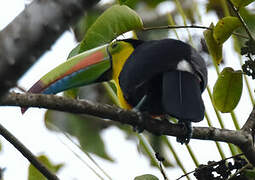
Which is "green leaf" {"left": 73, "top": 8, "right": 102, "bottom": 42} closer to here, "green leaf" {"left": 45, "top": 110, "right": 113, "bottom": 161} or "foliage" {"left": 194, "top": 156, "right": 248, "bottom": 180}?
"green leaf" {"left": 45, "top": 110, "right": 113, "bottom": 161}

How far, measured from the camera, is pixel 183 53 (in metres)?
2.22

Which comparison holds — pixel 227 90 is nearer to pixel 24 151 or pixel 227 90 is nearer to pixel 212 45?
pixel 212 45

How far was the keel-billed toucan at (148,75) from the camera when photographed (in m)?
2.07

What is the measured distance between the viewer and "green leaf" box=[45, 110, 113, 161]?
3.37 m

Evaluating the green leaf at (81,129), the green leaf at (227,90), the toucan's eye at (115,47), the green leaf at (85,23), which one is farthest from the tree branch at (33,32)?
the green leaf at (81,129)

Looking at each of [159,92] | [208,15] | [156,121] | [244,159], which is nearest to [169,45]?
[159,92]

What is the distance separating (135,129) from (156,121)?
107 mm

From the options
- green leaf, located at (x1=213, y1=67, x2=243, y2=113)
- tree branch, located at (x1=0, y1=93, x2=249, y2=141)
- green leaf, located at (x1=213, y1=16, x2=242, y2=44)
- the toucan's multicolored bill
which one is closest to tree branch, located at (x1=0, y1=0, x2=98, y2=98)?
tree branch, located at (x1=0, y1=93, x2=249, y2=141)

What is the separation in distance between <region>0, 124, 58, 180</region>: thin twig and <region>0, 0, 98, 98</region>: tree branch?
1.18m

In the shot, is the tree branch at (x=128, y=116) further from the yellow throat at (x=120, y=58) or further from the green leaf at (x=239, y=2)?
the yellow throat at (x=120, y=58)

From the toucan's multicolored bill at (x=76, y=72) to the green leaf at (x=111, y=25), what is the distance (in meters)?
0.38

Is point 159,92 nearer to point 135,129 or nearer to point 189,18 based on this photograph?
point 135,129

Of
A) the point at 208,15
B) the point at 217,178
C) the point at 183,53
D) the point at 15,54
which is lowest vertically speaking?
the point at 15,54

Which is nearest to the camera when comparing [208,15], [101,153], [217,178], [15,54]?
[15,54]
